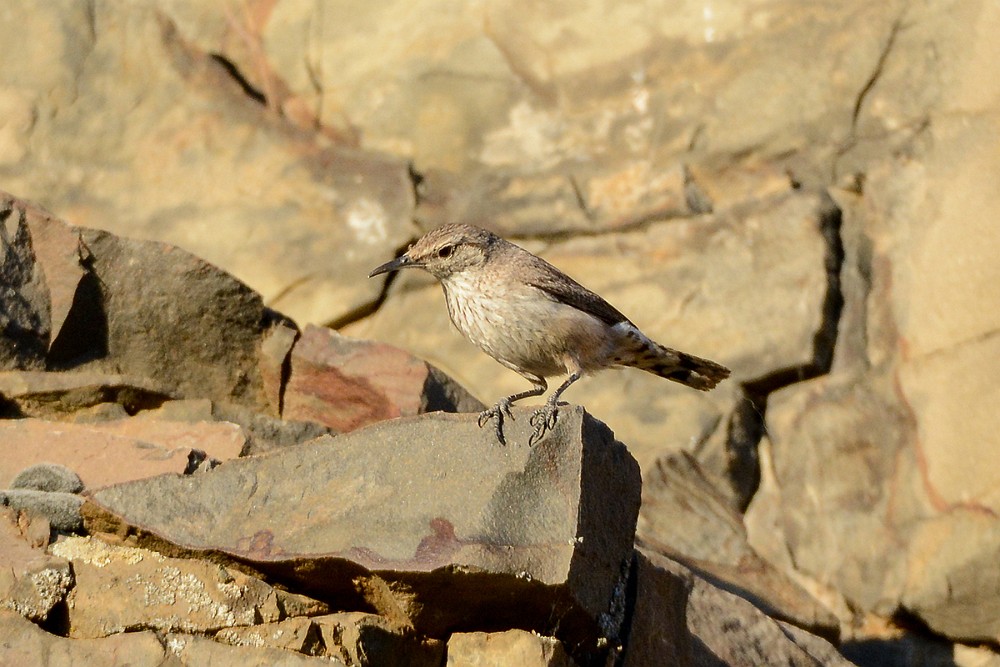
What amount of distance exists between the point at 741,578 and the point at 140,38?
6.98 meters

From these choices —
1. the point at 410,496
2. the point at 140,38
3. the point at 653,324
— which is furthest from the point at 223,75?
Result: the point at 410,496

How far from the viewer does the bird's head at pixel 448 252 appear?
692 centimetres

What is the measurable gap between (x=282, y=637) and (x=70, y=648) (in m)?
0.72

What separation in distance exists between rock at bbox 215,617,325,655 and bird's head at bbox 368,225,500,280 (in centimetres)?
256

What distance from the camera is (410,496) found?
4973 millimetres

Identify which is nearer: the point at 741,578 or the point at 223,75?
the point at 741,578

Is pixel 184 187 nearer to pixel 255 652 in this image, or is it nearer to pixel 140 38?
pixel 140 38

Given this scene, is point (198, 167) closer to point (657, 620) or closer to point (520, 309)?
point (520, 309)

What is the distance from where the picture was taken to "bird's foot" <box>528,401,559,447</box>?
16.7 feet

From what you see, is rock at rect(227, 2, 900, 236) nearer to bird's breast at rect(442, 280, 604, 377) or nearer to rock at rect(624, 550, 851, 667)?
bird's breast at rect(442, 280, 604, 377)

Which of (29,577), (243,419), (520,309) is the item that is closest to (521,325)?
(520,309)

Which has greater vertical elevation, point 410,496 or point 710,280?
point 710,280

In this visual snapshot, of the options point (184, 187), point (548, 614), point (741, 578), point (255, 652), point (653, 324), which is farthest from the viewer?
point (184, 187)

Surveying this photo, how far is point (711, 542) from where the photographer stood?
8172mm
